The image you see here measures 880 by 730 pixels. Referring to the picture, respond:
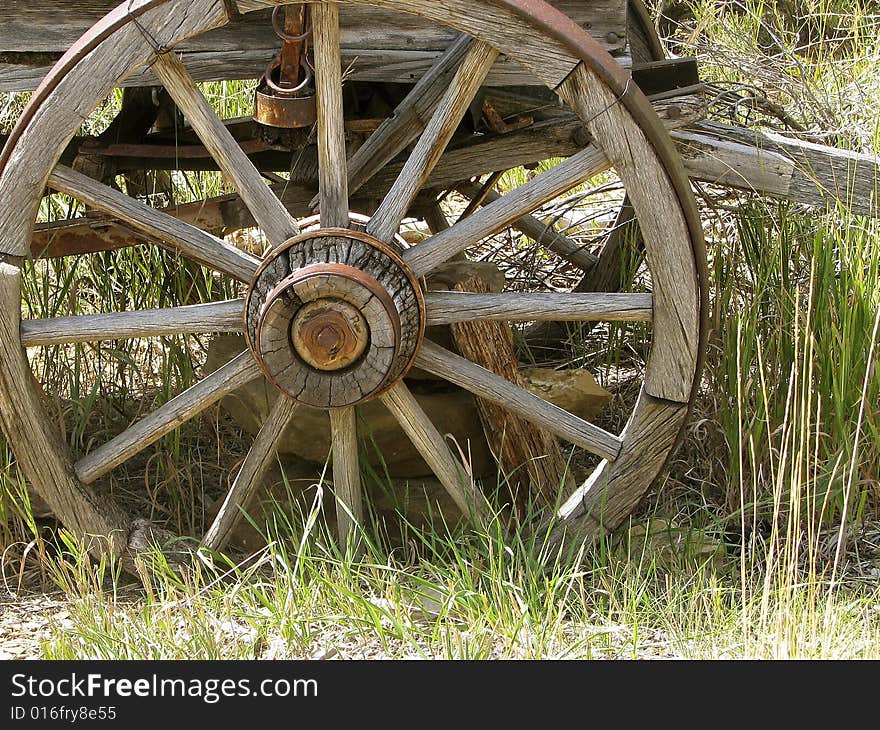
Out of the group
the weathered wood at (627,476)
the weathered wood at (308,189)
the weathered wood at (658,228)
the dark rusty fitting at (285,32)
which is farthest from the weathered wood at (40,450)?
the weathered wood at (658,228)

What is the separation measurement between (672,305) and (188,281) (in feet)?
5.48

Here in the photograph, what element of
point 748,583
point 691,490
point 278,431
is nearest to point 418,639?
point 278,431

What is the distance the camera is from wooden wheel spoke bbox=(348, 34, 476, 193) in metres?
2.59

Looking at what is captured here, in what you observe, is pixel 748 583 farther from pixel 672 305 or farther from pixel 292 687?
pixel 292 687

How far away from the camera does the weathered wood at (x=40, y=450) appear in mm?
2455

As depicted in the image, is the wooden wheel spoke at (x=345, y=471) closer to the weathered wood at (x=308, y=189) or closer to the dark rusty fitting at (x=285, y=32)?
the weathered wood at (x=308, y=189)

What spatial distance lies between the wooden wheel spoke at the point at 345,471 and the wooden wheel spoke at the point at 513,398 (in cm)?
23

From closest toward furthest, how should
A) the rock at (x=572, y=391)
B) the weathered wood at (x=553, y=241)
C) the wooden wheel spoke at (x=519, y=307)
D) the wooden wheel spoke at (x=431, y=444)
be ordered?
→ 1. the wooden wheel spoke at (x=519, y=307)
2. the wooden wheel spoke at (x=431, y=444)
3. the rock at (x=572, y=391)
4. the weathered wood at (x=553, y=241)

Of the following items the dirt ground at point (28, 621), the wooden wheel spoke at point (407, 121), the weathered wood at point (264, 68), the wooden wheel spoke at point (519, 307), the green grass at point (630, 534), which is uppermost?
the weathered wood at point (264, 68)

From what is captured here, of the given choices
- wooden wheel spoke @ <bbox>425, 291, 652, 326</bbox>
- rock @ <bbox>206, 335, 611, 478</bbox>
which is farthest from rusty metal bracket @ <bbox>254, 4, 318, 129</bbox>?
rock @ <bbox>206, 335, 611, 478</bbox>

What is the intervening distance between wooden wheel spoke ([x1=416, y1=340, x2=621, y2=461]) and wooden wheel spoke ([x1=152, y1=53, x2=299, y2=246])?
17.6 inches

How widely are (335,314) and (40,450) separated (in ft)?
2.64

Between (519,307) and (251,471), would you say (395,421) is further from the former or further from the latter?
(519,307)

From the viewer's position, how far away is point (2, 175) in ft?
7.78
